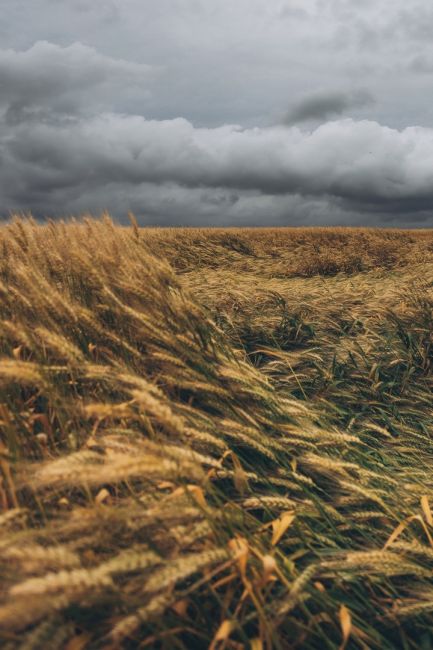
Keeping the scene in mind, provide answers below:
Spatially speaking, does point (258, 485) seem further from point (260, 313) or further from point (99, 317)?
point (260, 313)

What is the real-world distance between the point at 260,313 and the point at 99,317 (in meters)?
2.36

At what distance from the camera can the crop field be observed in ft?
2.62

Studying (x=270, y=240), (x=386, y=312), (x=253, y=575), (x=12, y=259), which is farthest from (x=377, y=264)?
(x=253, y=575)

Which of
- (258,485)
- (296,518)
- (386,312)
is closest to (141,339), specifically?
(258,485)

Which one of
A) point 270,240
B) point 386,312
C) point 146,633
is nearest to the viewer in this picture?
point 146,633

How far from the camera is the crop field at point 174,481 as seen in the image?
31.4 inches

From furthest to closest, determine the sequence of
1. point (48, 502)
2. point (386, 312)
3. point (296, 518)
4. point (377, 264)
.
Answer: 1. point (377, 264)
2. point (386, 312)
3. point (296, 518)
4. point (48, 502)

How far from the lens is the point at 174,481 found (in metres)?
1.03

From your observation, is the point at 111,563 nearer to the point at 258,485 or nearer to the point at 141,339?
the point at 258,485

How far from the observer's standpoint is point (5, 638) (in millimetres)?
768

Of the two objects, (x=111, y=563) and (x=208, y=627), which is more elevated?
(x=111, y=563)

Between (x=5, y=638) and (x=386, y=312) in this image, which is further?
(x=386, y=312)

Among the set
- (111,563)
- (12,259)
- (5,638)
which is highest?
(12,259)

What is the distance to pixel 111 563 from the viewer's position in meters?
0.70
